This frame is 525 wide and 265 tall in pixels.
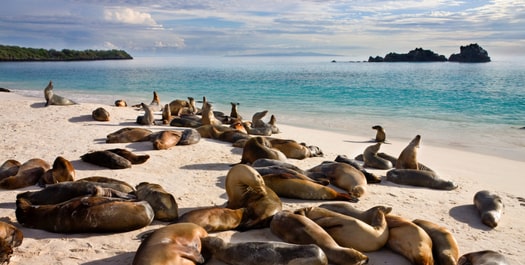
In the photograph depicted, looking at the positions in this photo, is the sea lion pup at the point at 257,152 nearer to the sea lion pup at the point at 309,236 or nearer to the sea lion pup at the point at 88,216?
the sea lion pup at the point at 309,236

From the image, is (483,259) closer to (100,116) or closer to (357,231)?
(357,231)

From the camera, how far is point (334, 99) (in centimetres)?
2367

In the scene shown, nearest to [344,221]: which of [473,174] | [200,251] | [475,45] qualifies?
[200,251]

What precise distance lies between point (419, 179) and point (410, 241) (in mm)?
3042

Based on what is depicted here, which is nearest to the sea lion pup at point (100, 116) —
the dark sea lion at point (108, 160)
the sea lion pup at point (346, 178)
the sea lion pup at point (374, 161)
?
the dark sea lion at point (108, 160)

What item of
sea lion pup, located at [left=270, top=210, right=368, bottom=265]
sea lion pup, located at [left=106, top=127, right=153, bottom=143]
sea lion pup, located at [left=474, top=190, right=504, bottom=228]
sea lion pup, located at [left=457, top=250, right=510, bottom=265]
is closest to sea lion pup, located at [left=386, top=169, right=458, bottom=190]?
sea lion pup, located at [left=474, top=190, right=504, bottom=228]

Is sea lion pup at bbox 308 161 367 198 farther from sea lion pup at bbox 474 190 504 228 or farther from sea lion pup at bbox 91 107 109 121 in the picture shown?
sea lion pup at bbox 91 107 109 121

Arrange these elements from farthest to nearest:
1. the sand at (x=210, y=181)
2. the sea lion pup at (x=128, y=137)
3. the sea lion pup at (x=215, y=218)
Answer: the sea lion pup at (x=128, y=137), the sea lion pup at (x=215, y=218), the sand at (x=210, y=181)

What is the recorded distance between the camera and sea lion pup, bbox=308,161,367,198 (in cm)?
602

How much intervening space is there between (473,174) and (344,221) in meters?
4.72

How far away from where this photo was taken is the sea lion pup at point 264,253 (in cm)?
346

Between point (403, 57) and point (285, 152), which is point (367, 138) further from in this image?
point (403, 57)

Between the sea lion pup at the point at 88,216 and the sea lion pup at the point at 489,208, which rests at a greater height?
the sea lion pup at the point at 88,216

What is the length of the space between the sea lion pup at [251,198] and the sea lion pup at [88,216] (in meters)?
0.98
